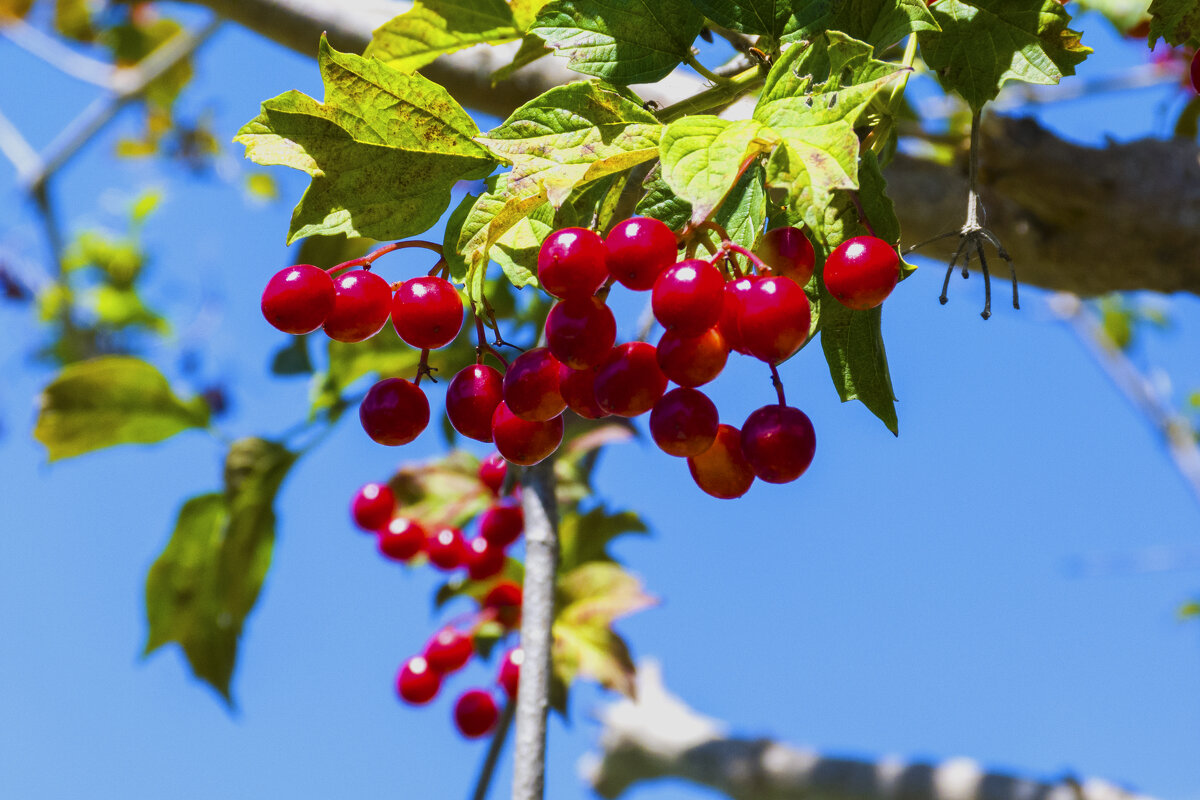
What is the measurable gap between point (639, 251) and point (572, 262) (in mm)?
53

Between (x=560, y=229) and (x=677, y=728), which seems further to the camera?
(x=677, y=728)

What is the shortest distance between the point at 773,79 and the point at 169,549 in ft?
5.96

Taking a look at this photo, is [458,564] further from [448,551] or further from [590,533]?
[590,533]

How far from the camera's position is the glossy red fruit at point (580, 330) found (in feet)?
2.69

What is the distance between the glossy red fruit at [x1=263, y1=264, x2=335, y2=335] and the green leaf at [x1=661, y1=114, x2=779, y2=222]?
0.37m

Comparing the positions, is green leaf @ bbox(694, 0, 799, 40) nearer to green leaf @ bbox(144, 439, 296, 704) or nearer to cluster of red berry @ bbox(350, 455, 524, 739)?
cluster of red berry @ bbox(350, 455, 524, 739)

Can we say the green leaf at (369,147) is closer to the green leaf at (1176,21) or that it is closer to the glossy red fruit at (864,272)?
the glossy red fruit at (864,272)

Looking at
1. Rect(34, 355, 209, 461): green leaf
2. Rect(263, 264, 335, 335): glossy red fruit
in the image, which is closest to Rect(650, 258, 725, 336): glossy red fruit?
Rect(263, 264, 335, 335): glossy red fruit

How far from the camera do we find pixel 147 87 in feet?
11.9

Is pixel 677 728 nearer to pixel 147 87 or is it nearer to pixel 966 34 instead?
pixel 966 34

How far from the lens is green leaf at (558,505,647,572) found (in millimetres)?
2104

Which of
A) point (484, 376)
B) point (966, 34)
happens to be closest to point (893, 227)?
point (966, 34)

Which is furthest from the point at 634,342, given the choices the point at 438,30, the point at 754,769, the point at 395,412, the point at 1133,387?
the point at 1133,387

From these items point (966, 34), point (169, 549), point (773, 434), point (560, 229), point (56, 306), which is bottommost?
point (773, 434)
